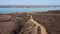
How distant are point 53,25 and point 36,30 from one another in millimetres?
221

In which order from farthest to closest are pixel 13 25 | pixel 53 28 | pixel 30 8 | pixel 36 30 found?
pixel 30 8 → pixel 13 25 → pixel 53 28 → pixel 36 30

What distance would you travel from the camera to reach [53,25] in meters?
0.88

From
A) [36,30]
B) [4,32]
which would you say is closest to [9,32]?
[4,32]

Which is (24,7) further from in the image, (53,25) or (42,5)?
(53,25)

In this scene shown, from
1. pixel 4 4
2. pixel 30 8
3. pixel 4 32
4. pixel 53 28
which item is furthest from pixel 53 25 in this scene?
pixel 4 4

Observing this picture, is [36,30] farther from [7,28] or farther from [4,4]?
[4,4]

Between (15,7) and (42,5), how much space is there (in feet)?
1.11

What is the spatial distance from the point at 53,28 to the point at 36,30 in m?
0.20

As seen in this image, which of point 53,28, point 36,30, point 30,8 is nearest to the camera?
point 36,30

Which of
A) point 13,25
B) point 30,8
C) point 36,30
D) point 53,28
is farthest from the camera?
point 30,8

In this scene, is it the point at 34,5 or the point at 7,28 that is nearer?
the point at 7,28

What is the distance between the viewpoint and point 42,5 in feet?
5.39

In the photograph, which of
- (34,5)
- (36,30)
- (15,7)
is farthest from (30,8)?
(36,30)

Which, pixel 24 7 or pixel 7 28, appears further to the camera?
pixel 24 7
